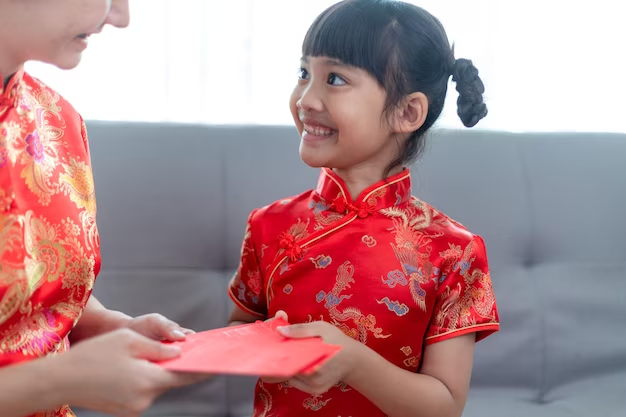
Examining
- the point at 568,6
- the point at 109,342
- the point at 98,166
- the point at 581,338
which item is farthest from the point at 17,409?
the point at 568,6

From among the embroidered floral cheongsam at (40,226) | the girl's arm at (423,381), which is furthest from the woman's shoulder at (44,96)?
the girl's arm at (423,381)

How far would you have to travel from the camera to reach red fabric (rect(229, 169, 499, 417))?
1.12 meters

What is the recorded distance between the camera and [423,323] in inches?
44.8

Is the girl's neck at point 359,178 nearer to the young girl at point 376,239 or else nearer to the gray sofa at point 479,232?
the young girl at point 376,239

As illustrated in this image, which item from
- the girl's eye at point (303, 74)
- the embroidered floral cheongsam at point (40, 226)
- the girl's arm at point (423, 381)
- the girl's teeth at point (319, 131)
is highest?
the girl's eye at point (303, 74)

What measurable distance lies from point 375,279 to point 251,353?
331 mm

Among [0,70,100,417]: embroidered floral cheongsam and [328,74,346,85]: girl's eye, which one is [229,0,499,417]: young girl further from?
[0,70,100,417]: embroidered floral cheongsam

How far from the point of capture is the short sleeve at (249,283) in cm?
127

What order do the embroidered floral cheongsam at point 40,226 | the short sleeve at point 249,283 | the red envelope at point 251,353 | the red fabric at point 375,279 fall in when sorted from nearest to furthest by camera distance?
the red envelope at point 251,353 < the embroidered floral cheongsam at point 40,226 < the red fabric at point 375,279 < the short sleeve at point 249,283

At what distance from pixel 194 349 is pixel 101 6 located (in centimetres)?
46

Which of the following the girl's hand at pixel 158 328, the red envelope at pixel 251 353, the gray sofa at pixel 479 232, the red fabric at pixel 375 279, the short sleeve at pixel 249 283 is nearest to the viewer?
the red envelope at pixel 251 353

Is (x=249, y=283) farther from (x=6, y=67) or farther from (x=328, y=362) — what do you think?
(x=6, y=67)

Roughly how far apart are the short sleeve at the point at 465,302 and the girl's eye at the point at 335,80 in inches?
13.8

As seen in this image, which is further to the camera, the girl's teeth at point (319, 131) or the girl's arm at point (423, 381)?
the girl's teeth at point (319, 131)
